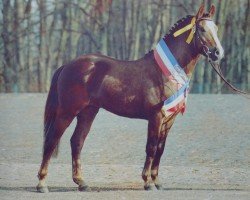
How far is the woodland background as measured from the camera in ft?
60.6

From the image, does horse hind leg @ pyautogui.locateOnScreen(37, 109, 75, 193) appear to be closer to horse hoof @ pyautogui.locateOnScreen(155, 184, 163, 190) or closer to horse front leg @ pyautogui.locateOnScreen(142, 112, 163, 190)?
horse front leg @ pyautogui.locateOnScreen(142, 112, 163, 190)

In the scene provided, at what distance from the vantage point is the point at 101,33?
2286 cm

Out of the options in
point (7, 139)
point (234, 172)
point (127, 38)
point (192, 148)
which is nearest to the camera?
point (234, 172)

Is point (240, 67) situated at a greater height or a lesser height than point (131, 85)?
lesser

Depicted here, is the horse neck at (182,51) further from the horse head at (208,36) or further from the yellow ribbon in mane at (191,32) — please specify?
the horse head at (208,36)

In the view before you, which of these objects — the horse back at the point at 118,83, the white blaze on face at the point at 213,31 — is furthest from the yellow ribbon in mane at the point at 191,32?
the horse back at the point at 118,83

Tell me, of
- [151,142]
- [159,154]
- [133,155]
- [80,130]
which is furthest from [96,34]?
[151,142]

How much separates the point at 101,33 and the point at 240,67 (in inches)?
252

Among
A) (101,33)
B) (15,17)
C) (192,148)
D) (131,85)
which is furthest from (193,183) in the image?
(101,33)

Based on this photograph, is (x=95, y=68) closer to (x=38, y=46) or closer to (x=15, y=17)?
(x=15, y=17)

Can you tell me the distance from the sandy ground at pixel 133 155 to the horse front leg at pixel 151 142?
0.66 ft

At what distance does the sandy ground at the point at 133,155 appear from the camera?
9.21 m

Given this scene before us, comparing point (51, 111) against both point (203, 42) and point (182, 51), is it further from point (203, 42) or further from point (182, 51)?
point (203, 42)

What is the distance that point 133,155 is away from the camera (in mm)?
13000
